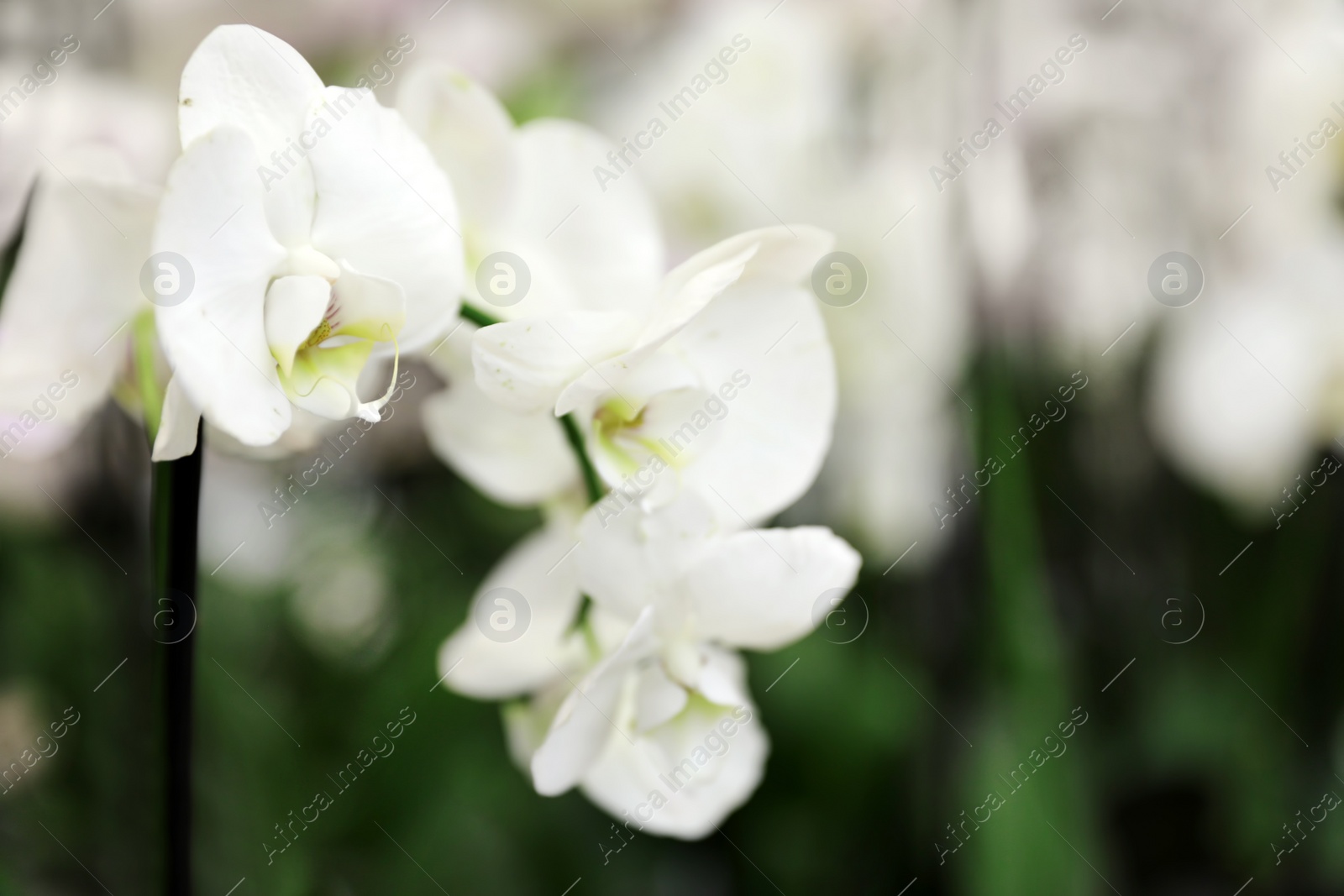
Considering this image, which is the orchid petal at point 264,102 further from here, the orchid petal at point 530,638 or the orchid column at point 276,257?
the orchid petal at point 530,638

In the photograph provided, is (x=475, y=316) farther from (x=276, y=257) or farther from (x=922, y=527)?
(x=922, y=527)

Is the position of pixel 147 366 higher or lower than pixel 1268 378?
lower

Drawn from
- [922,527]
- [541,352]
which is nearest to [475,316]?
[541,352]

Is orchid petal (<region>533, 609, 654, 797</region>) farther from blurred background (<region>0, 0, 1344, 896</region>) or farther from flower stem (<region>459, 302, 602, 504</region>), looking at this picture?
blurred background (<region>0, 0, 1344, 896</region>)

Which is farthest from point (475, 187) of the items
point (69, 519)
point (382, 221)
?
point (69, 519)

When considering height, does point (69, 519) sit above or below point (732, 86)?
below

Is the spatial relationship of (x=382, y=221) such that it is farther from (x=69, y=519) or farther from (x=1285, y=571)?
(x=1285, y=571)

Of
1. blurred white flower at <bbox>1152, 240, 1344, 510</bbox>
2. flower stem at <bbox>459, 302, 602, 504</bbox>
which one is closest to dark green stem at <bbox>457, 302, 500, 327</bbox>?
flower stem at <bbox>459, 302, 602, 504</bbox>
